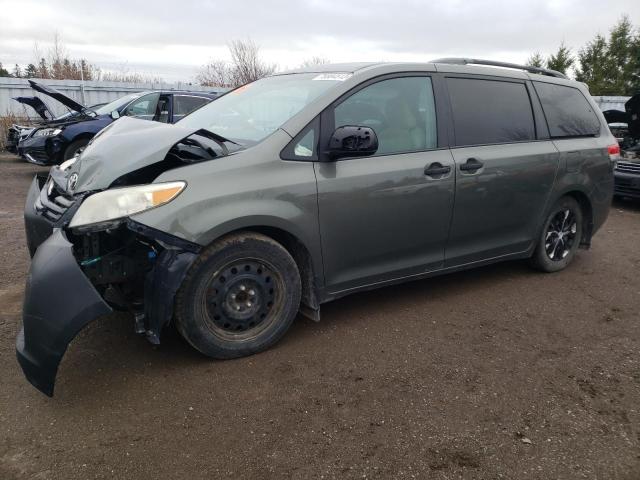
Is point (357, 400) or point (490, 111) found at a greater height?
point (490, 111)

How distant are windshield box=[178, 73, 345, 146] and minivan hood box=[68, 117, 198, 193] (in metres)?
0.53

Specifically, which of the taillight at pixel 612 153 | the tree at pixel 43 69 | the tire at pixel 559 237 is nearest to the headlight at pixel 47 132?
the tire at pixel 559 237

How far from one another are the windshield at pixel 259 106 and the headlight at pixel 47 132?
6138mm

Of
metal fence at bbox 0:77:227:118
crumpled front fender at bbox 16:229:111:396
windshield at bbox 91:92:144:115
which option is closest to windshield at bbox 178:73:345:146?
crumpled front fender at bbox 16:229:111:396

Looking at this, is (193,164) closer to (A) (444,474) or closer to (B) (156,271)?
(B) (156,271)

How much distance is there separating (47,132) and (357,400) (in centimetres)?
884

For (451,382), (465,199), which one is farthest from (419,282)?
(451,382)

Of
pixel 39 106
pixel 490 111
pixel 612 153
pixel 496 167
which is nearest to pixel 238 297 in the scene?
pixel 496 167

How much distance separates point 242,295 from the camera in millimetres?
3119

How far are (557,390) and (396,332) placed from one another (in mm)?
1071

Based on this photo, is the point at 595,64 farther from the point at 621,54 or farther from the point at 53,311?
the point at 53,311

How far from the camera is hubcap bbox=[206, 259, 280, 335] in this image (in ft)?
9.94

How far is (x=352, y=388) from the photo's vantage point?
2889 mm

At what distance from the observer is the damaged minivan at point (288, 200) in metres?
2.76
